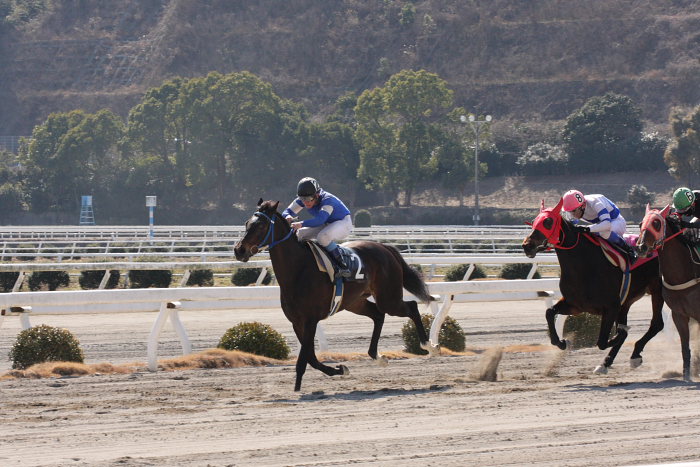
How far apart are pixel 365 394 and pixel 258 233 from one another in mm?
1487

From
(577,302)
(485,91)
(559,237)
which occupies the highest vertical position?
(485,91)

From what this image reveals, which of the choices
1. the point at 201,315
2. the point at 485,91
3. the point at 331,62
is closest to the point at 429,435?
the point at 201,315

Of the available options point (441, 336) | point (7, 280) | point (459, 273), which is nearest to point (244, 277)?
point (459, 273)

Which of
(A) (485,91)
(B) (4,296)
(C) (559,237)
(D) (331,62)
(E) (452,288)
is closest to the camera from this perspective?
(C) (559,237)

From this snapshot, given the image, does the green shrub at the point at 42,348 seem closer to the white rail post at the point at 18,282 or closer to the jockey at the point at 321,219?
the jockey at the point at 321,219

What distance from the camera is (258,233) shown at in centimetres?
835

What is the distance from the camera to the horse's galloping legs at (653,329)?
30.2 feet

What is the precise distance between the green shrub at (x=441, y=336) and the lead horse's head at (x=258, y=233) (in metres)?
3.15

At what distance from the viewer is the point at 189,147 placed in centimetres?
5316

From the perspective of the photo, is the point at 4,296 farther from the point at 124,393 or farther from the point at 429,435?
the point at 429,435

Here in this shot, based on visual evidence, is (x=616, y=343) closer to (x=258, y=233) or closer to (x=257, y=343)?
(x=258, y=233)

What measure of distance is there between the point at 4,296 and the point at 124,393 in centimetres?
229

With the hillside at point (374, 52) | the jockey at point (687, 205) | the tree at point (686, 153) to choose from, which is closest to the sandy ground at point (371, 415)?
the jockey at point (687, 205)

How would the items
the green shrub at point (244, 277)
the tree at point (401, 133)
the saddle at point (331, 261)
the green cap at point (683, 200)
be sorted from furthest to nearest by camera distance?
1. the tree at point (401, 133)
2. the green shrub at point (244, 277)
3. the green cap at point (683, 200)
4. the saddle at point (331, 261)
